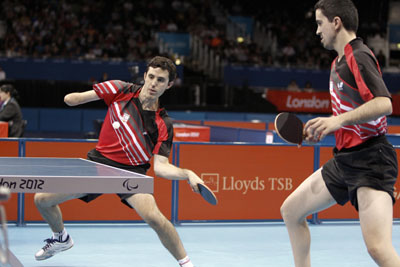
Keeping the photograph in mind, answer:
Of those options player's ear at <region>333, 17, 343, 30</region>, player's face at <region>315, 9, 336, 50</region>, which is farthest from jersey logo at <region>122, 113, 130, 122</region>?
player's ear at <region>333, 17, 343, 30</region>

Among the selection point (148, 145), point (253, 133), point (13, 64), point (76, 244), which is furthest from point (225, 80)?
point (148, 145)

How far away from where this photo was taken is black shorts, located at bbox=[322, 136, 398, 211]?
3592 mm

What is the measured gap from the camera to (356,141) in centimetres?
367

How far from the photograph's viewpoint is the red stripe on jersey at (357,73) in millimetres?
3452

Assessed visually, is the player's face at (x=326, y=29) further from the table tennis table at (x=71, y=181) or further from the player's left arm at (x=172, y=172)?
the table tennis table at (x=71, y=181)

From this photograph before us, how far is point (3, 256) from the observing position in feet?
6.91

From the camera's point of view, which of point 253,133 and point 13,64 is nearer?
point 253,133

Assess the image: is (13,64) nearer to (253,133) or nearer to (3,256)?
(253,133)

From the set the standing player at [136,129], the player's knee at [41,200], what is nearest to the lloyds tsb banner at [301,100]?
the standing player at [136,129]

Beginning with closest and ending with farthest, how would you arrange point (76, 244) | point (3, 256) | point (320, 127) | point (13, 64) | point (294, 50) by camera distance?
point (3, 256) → point (320, 127) → point (76, 244) → point (13, 64) → point (294, 50)

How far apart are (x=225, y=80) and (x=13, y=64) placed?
256 inches

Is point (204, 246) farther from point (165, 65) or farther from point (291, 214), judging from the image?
point (291, 214)

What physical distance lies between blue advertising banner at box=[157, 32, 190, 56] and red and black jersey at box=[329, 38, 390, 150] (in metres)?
20.1

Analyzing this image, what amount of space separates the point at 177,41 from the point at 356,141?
Answer: 2071cm
